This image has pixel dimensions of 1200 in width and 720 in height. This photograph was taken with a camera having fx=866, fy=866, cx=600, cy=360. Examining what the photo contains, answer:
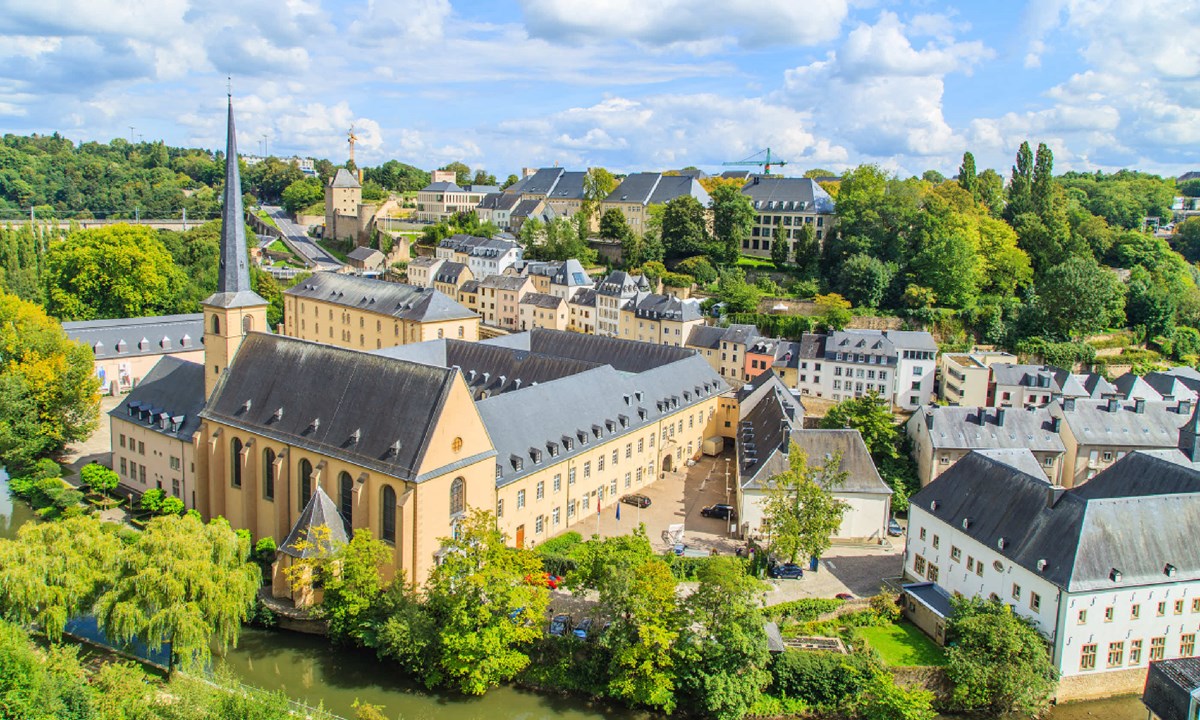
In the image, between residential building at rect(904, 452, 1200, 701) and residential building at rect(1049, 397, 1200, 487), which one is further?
residential building at rect(1049, 397, 1200, 487)

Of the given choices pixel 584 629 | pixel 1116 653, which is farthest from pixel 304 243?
pixel 1116 653

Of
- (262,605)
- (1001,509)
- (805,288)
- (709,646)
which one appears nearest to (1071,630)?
(1001,509)

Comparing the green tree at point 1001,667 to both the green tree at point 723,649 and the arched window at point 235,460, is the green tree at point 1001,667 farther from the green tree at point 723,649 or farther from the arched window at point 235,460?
the arched window at point 235,460

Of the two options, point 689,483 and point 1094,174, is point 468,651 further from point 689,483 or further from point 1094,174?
point 1094,174

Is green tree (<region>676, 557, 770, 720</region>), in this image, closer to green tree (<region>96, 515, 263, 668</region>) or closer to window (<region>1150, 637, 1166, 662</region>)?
window (<region>1150, 637, 1166, 662</region>)

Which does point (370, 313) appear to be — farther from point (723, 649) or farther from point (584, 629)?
point (723, 649)

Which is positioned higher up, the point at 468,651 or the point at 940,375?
the point at 940,375

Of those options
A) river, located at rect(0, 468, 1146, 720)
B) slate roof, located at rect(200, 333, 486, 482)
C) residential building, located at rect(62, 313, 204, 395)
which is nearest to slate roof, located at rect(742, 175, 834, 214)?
residential building, located at rect(62, 313, 204, 395)
